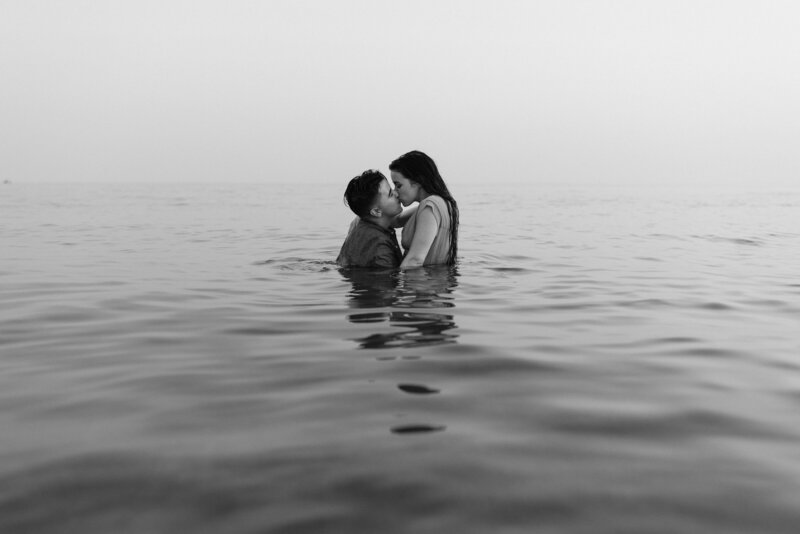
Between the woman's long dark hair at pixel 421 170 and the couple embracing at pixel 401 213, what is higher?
the woman's long dark hair at pixel 421 170

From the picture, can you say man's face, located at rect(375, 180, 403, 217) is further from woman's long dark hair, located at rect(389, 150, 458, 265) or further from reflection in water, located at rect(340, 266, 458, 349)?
reflection in water, located at rect(340, 266, 458, 349)

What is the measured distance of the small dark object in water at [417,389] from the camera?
3.82 metres

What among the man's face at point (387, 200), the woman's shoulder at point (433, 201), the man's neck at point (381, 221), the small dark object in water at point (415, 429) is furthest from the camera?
the man's neck at point (381, 221)

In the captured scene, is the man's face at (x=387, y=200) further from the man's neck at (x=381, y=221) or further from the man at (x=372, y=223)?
the man's neck at (x=381, y=221)

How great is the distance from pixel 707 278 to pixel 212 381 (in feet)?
24.6

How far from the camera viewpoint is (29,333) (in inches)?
219

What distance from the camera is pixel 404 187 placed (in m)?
8.77

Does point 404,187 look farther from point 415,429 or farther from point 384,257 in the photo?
point 415,429

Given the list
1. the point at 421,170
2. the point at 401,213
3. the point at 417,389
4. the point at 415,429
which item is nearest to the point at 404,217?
the point at 401,213

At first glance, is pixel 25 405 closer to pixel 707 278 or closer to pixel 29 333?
pixel 29 333

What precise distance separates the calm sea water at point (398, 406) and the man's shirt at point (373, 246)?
457 mm

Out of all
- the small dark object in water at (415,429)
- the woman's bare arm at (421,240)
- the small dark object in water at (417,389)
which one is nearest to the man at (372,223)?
the woman's bare arm at (421,240)

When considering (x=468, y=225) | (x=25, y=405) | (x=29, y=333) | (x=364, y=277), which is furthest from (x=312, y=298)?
(x=468, y=225)

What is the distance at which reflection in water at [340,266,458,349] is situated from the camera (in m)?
5.26
